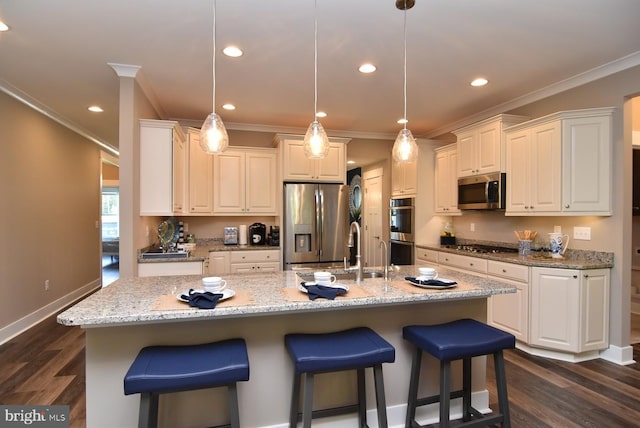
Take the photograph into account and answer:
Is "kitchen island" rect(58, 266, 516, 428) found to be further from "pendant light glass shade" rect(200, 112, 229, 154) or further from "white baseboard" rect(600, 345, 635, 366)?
"white baseboard" rect(600, 345, 635, 366)

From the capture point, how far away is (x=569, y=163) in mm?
3143

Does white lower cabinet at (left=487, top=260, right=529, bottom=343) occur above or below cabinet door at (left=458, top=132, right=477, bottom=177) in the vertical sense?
below

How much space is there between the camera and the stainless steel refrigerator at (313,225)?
4.46 metres

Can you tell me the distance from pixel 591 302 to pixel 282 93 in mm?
3458

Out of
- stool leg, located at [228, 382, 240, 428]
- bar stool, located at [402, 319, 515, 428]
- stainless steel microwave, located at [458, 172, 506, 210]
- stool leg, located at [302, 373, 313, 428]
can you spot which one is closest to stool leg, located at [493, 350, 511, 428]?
bar stool, located at [402, 319, 515, 428]

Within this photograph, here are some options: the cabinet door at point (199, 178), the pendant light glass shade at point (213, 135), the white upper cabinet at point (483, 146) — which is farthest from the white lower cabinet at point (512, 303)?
the cabinet door at point (199, 178)

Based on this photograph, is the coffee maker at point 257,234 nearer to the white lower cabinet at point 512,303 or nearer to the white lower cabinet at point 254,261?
the white lower cabinet at point 254,261

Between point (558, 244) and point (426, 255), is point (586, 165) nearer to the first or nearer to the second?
point (558, 244)

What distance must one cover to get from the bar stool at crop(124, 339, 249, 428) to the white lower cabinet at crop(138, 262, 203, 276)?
1767 mm

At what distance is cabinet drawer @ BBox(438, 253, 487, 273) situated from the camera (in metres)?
3.69

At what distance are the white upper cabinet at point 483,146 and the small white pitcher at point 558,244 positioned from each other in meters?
0.86

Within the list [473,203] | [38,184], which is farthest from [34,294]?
[473,203]

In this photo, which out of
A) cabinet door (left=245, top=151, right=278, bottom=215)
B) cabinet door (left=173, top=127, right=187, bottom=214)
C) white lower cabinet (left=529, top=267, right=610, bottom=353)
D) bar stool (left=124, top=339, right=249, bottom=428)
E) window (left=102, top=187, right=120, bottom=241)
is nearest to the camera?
bar stool (left=124, top=339, right=249, bottom=428)

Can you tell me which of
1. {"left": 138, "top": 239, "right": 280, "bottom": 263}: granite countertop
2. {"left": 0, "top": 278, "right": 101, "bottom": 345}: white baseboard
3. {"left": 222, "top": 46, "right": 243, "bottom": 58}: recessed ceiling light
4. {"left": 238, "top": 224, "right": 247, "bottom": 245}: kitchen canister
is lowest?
{"left": 0, "top": 278, "right": 101, "bottom": 345}: white baseboard
